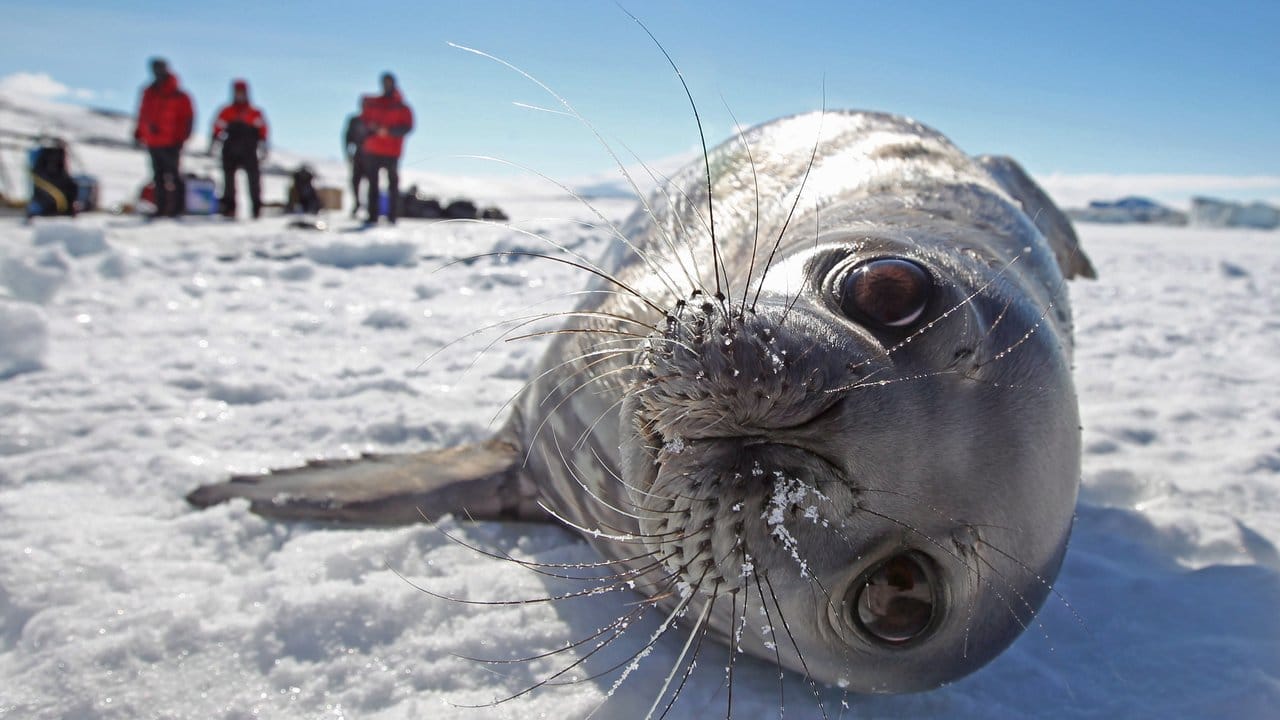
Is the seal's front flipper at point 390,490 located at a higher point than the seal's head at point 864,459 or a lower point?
lower

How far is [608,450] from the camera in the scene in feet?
6.01

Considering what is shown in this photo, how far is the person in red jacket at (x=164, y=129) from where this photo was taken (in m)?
9.57

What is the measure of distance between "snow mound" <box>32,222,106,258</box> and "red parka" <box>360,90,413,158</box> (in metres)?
5.06

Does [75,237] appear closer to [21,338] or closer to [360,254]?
[360,254]

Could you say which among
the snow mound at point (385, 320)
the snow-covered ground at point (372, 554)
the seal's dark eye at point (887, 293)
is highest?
the seal's dark eye at point (887, 293)

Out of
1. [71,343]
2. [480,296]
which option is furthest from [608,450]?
[480,296]

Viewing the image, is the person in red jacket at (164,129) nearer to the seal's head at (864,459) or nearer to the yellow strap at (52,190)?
the yellow strap at (52,190)

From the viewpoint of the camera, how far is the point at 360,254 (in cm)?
677

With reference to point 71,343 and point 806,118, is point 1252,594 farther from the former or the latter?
point 71,343

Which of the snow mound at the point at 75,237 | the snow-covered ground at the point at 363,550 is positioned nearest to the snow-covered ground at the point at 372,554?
the snow-covered ground at the point at 363,550

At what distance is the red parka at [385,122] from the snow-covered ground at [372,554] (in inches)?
242

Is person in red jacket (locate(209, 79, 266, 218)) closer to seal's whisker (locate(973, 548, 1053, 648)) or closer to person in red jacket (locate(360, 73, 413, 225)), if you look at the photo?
person in red jacket (locate(360, 73, 413, 225))

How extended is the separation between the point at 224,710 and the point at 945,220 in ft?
5.93

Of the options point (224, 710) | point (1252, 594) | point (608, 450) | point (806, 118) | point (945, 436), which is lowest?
point (224, 710)
